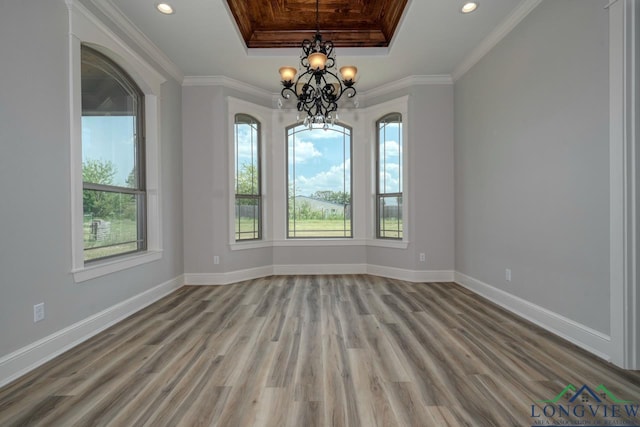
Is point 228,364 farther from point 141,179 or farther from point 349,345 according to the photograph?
point 141,179

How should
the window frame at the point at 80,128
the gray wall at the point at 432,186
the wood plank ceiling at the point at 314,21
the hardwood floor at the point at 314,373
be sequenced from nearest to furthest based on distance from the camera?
the hardwood floor at the point at 314,373
the window frame at the point at 80,128
the wood plank ceiling at the point at 314,21
the gray wall at the point at 432,186

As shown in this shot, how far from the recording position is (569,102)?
2.57 meters

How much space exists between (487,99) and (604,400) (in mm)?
3152

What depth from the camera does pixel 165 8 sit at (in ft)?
9.99

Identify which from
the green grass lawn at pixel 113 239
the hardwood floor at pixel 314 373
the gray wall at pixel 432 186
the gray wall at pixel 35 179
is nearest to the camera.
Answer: the hardwood floor at pixel 314 373

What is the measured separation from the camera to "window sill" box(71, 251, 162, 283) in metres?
2.68

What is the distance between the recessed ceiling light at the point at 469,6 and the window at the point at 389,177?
1.89 m

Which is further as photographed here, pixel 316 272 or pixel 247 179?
pixel 316 272

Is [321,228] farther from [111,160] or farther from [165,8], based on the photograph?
[165,8]

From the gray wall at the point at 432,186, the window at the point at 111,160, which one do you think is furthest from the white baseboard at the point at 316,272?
the window at the point at 111,160

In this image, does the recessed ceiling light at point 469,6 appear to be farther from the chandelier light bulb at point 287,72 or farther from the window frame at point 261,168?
the window frame at point 261,168

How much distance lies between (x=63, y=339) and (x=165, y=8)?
3.05 metres

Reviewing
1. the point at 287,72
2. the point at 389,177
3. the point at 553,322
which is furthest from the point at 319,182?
the point at 553,322

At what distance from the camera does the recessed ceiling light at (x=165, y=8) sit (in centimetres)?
300
